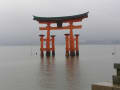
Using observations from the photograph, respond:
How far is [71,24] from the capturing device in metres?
42.1

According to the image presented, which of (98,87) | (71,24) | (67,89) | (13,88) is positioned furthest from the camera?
(71,24)

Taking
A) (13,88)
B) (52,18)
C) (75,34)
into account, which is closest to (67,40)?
(75,34)

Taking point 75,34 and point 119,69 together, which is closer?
point 119,69

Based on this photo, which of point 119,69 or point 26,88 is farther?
point 26,88

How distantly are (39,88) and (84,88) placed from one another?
280 centimetres

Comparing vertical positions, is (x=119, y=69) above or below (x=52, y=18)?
below

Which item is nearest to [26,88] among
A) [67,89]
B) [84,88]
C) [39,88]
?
[39,88]

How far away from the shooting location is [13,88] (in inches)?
578

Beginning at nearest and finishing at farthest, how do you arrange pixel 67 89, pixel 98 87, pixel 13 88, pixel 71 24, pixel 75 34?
pixel 98 87 → pixel 67 89 → pixel 13 88 → pixel 71 24 → pixel 75 34

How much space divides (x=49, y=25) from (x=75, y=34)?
216 inches

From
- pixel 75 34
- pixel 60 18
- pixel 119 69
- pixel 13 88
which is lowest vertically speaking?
pixel 13 88

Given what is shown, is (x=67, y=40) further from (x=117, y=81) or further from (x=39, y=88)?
(x=117, y=81)

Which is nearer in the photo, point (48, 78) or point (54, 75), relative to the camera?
point (48, 78)

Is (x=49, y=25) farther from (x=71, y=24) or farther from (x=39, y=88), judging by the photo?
(x=39, y=88)
